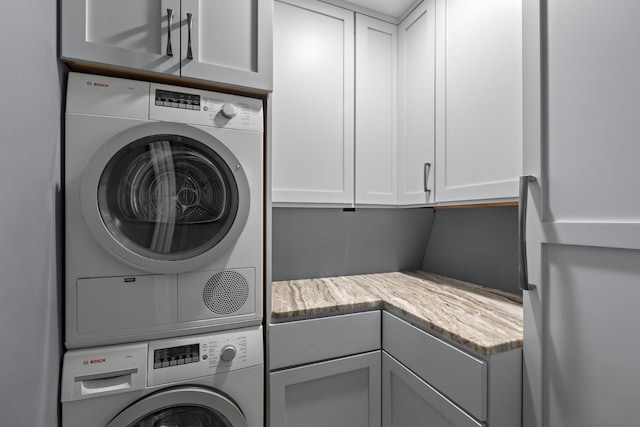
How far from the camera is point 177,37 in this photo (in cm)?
105

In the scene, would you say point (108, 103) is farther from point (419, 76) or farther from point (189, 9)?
point (419, 76)

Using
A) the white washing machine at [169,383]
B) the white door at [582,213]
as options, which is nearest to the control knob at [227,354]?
the white washing machine at [169,383]

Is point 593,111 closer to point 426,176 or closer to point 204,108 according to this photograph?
point 426,176

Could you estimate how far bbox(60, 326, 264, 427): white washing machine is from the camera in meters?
0.95

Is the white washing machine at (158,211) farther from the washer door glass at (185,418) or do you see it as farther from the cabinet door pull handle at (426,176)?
the cabinet door pull handle at (426,176)

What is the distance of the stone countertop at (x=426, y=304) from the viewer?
97 cm

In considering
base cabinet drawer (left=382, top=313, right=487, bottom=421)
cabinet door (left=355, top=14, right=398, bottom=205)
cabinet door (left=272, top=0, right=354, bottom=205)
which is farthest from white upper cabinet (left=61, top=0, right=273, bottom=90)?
base cabinet drawer (left=382, top=313, right=487, bottom=421)

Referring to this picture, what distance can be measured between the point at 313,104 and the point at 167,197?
92 cm

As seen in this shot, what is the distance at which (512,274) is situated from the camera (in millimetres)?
1486

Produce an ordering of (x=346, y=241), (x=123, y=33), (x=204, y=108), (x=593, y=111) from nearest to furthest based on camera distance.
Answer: (x=593, y=111)
(x=123, y=33)
(x=204, y=108)
(x=346, y=241)

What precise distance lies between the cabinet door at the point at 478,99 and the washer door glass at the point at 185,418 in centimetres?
136

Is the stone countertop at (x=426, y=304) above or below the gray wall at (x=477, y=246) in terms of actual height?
below

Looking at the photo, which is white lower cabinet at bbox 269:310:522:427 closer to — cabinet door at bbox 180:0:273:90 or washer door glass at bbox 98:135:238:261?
washer door glass at bbox 98:135:238:261

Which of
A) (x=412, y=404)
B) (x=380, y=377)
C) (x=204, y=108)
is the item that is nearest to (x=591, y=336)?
(x=412, y=404)
